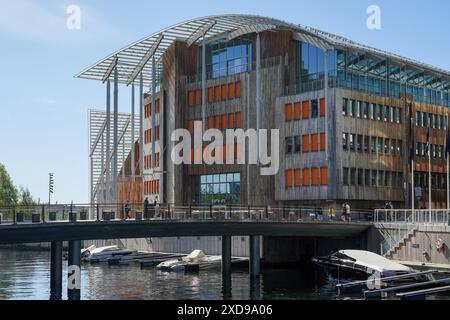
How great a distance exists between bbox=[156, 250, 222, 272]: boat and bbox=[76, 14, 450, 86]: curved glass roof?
2567cm

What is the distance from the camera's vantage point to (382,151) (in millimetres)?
89188

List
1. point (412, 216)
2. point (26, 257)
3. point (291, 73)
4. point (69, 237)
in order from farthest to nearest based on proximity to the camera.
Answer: point (26, 257)
point (291, 73)
point (412, 216)
point (69, 237)

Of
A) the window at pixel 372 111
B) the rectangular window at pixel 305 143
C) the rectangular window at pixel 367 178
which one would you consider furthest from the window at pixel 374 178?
the rectangular window at pixel 305 143

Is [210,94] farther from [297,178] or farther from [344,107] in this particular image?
[344,107]

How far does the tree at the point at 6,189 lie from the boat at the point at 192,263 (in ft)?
266

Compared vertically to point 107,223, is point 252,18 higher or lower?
higher

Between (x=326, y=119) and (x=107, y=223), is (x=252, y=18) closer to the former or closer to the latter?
(x=326, y=119)

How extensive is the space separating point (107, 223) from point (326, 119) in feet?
117

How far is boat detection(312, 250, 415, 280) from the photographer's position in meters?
56.8

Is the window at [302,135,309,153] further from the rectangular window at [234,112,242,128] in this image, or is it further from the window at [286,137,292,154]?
the rectangular window at [234,112,242,128]

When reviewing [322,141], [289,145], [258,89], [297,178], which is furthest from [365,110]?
[258,89]

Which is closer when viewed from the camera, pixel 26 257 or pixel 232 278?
pixel 232 278
